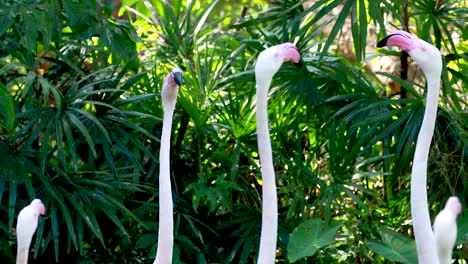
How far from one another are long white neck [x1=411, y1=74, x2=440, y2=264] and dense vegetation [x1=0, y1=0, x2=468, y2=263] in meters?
1.01

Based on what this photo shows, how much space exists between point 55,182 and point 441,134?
5.54 ft

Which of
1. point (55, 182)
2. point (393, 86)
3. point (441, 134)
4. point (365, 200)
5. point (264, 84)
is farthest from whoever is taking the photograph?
point (393, 86)

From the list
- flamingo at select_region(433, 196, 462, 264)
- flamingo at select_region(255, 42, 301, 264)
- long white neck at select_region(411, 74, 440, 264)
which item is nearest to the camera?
flamingo at select_region(433, 196, 462, 264)

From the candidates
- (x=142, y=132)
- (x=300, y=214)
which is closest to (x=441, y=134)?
(x=300, y=214)

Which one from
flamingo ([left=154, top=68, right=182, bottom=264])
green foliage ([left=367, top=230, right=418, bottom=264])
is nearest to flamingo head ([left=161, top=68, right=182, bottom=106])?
flamingo ([left=154, top=68, right=182, bottom=264])

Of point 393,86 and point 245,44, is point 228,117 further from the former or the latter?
point 393,86

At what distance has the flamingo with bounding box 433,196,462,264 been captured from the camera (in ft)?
7.91

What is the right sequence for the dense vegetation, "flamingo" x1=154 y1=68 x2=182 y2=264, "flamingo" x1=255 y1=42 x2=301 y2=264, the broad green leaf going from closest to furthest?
"flamingo" x1=255 y1=42 x2=301 y2=264 < "flamingo" x1=154 y1=68 x2=182 y2=264 < the broad green leaf < the dense vegetation

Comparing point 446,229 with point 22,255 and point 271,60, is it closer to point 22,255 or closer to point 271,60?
point 271,60

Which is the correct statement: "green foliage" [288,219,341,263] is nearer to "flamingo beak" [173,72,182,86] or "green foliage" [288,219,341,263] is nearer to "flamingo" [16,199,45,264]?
"flamingo beak" [173,72,182,86]

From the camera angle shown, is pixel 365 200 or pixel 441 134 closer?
pixel 441 134

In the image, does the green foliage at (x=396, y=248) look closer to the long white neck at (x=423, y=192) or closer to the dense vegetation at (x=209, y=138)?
the dense vegetation at (x=209, y=138)

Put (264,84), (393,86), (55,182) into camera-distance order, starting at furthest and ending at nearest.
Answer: (393,86), (55,182), (264,84)

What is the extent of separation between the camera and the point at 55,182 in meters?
4.02
